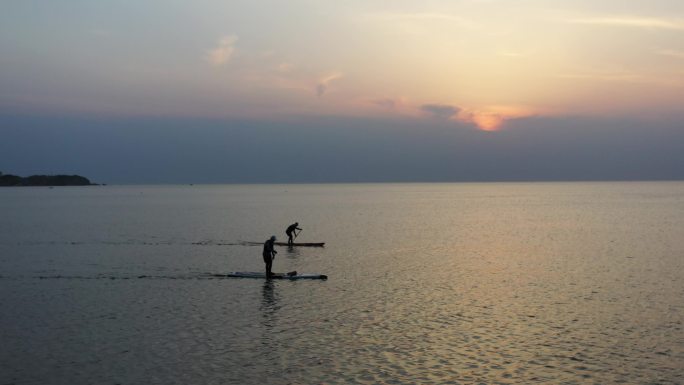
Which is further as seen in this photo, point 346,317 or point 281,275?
point 281,275

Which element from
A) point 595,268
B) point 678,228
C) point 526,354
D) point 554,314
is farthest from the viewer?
point 678,228

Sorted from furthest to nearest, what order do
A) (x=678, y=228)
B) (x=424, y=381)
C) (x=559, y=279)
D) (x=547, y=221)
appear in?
1. (x=547, y=221)
2. (x=678, y=228)
3. (x=559, y=279)
4. (x=424, y=381)

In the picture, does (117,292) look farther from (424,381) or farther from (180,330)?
(424,381)

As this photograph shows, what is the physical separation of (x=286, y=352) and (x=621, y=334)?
40.3 feet

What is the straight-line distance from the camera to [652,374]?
18047 millimetres

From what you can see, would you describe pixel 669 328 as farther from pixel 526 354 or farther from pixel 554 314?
pixel 526 354

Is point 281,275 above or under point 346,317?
above

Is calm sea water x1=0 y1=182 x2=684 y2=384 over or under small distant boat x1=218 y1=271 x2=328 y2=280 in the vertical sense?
under

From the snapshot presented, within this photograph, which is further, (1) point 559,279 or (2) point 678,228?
(2) point 678,228

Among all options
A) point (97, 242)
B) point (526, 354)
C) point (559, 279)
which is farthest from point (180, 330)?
point (97, 242)

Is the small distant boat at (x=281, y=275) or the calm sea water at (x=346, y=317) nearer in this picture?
the calm sea water at (x=346, y=317)

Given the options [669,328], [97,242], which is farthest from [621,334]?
[97,242]

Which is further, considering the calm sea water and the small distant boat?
the small distant boat

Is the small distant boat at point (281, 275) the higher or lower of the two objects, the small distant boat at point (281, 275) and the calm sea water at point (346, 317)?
the higher
